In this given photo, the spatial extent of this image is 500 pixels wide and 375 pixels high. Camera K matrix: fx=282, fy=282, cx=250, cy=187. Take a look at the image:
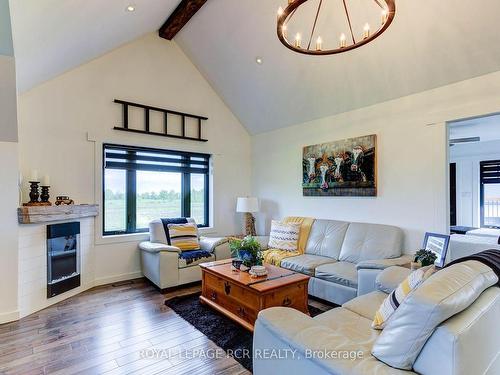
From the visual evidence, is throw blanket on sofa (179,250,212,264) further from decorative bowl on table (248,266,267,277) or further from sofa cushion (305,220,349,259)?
sofa cushion (305,220,349,259)

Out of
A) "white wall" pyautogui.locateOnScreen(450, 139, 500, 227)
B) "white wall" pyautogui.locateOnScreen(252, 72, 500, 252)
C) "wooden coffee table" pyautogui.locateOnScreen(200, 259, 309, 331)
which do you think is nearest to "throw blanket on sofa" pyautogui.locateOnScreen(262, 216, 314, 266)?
"white wall" pyautogui.locateOnScreen(252, 72, 500, 252)

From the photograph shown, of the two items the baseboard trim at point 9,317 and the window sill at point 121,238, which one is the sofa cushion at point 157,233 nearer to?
the window sill at point 121,238

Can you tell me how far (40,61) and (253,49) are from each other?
102 inches

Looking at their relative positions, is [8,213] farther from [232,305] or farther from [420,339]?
[420,339]

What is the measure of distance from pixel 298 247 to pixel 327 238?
18.4 inches

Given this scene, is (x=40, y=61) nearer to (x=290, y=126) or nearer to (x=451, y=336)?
(x=290, y=126)

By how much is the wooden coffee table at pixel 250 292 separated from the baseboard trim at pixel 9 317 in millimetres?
1930

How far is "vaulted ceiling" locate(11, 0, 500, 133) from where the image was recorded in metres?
2.55

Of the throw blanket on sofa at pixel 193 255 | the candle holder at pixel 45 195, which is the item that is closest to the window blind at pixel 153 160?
the candle holder at pixel 45 195

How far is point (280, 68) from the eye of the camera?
4.09 meters

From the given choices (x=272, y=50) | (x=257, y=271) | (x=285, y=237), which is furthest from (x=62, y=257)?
(x=272, y=50)

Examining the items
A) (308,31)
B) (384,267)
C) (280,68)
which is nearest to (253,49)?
(280,68)

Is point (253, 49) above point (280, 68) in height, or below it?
above

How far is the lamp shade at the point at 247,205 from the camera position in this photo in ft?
16.5
